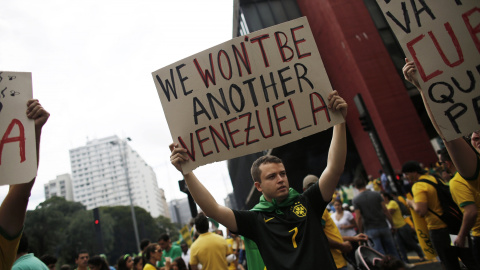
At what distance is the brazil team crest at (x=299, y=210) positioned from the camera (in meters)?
2.38

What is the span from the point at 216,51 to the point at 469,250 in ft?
10.7

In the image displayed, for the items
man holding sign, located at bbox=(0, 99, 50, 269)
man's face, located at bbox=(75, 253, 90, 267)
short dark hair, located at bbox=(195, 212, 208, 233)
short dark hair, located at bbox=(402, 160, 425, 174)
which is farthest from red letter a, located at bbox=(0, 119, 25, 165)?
man's face, located at bbox=(75, 253, 90, 267)

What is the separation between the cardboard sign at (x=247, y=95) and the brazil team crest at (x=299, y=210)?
1.53ft

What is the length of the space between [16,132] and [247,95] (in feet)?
5.00

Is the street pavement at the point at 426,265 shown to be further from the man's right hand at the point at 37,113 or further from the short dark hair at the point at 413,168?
the man's right hand at the point at 37,113

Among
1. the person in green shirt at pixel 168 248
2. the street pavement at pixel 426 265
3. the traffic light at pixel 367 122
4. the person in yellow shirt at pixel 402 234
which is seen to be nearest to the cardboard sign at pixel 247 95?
the street pavement at pixel 426 265

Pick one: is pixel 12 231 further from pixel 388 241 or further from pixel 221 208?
pixel 388 241

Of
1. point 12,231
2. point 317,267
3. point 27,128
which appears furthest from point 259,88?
point 12,231

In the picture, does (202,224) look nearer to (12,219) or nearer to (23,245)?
Result: (23,245)

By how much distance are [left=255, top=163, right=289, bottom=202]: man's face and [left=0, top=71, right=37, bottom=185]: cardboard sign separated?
4.86 feet

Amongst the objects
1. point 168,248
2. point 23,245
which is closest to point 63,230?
point 168,248

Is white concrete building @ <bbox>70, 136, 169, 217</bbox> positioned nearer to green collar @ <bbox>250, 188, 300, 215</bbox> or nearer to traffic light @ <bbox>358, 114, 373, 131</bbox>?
traffic light @ <bbox>358, 114, 373, 131</bbox>

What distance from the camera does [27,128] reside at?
2016 millimetres

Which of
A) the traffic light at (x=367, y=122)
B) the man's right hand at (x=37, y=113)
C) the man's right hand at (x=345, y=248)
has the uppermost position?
the traffic light at (x=367, y=122)
